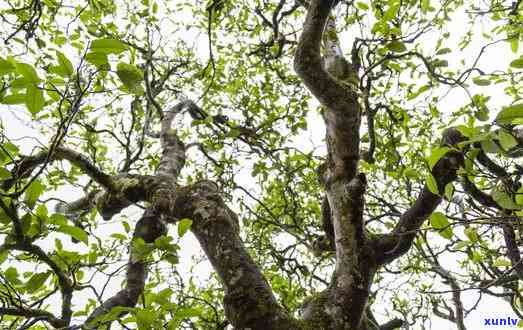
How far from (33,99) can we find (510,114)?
1759mm

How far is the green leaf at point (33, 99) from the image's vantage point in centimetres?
146

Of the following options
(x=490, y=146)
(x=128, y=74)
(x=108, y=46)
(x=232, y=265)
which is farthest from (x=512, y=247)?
(x=108, y=46)

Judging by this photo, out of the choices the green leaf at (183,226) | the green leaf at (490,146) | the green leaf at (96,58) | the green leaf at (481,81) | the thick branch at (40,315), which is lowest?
the thick branch at (40,315)

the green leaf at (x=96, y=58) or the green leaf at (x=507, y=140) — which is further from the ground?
the green leaf at (x=507, y=140)

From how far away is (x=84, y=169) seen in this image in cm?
367

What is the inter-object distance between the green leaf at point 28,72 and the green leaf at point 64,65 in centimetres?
10

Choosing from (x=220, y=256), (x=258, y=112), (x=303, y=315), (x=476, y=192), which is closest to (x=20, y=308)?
(x=220, y=256)

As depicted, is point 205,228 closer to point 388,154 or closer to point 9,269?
point 9,269

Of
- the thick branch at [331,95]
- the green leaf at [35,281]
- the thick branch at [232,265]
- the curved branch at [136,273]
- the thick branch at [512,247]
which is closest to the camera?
the green leaf at [35,281]

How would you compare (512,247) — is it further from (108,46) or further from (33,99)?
(33,99)

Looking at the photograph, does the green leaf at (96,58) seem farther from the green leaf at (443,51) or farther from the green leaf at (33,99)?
the green leaf at (443,51)

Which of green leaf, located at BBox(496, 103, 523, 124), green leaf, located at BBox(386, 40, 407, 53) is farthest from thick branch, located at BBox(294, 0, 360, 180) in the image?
green leaf, located at BBox(496, 103, 523, 124)

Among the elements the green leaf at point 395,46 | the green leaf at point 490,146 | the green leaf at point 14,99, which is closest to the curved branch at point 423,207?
the green leaf at point 395,46

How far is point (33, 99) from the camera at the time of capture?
4.81ft
